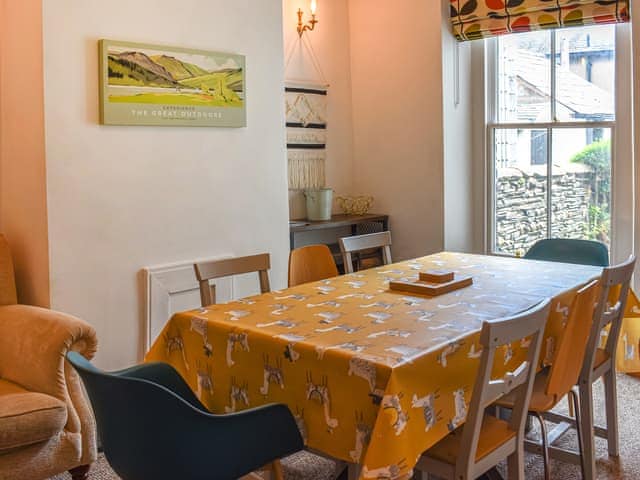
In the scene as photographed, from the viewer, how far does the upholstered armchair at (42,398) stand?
2.38m

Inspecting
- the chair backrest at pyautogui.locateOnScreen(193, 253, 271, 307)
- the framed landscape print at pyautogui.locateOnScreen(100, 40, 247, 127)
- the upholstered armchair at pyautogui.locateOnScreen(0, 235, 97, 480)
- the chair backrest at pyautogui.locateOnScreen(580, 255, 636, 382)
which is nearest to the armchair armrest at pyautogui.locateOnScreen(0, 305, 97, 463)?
the upholstered armchair at pyautogui.locateOnScreen(0, 235, 97, 480)

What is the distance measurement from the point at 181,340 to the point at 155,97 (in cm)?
138

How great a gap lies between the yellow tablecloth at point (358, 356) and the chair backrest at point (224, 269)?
21cm

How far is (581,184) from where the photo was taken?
4254mm

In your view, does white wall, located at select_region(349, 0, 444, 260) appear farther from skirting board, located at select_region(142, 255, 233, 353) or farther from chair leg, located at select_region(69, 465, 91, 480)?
chair leg, located at select_region(69, 465, 91, 480)

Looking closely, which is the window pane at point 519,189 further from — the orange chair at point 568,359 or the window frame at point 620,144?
the orange chair at point 568,359

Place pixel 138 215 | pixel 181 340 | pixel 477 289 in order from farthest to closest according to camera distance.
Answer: pixel 138 215 → pixel 477 289 → pixel 181 340

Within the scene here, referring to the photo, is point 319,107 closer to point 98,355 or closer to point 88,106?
point 88,106

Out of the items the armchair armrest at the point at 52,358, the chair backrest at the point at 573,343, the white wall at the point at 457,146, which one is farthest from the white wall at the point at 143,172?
the chair backrest at the point at 573,343

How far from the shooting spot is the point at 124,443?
175 cm

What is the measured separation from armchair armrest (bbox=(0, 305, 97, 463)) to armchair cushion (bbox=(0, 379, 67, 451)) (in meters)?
0.10

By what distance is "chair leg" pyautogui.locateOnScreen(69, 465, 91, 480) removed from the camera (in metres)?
2.70

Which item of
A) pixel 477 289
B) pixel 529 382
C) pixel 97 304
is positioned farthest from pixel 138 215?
pixel 529 382

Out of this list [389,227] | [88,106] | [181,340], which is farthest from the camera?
[389,227]
